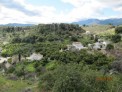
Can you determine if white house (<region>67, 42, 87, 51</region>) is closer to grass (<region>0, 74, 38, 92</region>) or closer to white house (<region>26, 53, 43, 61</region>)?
white house (<region>26, 53, 43, 61</region>)

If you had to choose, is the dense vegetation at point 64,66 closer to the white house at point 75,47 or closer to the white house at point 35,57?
the white house at point 35,57

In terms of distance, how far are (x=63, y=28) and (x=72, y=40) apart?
1862 cm

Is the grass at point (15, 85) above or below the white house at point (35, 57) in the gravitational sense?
below

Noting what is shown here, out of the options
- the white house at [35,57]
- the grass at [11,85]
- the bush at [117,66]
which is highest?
the bush at [117,66]

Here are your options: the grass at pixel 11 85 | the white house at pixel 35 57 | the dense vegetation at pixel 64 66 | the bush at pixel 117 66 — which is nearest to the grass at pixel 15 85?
the grass at pixel 11 85

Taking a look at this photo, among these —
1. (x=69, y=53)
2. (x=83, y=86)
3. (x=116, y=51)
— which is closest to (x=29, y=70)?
(x=69, y=53)

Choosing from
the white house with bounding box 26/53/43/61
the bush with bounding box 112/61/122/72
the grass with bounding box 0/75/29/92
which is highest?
the bush with bounding box 112/61/122/72

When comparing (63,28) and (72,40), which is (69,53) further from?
(63,28)

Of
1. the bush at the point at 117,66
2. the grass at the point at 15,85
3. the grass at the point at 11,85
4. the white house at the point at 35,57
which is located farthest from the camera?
the white house at the point at 35,57

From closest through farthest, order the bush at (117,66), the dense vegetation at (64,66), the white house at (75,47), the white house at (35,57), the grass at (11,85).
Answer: the dense vegetation at (64,66)
the grass at (11,85)
the bush at (117,66)
the white house at (35,57)
the white house at (75,47)

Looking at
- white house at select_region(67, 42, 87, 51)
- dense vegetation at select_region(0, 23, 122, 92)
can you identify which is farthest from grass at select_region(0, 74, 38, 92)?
white house at select_region(67, 42, 87, 51)

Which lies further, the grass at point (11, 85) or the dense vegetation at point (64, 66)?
the grass at point (11, 85)

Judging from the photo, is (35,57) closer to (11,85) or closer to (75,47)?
(75,47)

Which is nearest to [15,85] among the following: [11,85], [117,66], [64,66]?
[11,85]
